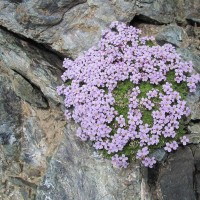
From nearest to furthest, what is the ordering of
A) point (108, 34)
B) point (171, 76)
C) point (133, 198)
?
1. point (133, 198)
2. point (171, 76)
3. point (108, 34)

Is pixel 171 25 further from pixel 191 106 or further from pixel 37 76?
pixel 37 76

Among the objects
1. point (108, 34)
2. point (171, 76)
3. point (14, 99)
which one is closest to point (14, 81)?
point (14, 99)

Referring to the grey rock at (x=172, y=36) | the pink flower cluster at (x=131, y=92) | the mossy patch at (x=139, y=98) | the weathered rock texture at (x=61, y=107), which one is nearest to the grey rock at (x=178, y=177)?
the weathered rock texture at (x=61, y=107)

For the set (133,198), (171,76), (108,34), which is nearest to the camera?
(133,198)

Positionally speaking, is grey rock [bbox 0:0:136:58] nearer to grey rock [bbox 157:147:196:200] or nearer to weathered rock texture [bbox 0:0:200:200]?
weathered rock texture [bbox 0:0:200:200]

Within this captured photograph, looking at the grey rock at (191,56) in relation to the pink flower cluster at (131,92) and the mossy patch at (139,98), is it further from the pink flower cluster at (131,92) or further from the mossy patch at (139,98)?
the mossy patch at (139,98)

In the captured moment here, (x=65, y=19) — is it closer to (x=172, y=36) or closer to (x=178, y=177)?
(x=172, y=36)
